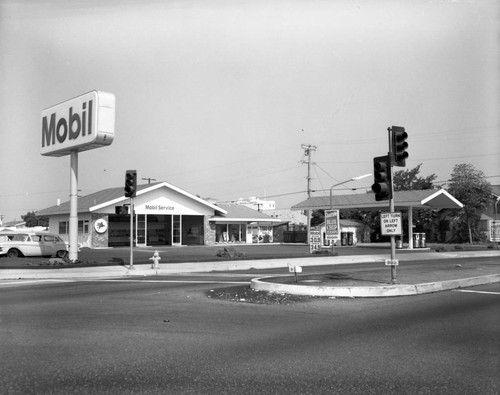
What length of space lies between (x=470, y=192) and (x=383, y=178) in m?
39.7

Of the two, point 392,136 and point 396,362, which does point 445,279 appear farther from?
point 396,362

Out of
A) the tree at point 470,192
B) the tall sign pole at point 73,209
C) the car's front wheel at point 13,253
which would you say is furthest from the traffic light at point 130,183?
the tree at point 470,192

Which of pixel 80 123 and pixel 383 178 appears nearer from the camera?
pixel 383 178

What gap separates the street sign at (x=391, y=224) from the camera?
535 inches

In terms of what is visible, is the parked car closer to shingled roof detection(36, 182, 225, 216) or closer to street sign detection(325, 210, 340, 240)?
shingled roof detection(36, 182, 225, 216)

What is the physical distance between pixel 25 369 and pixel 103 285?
9.98 m

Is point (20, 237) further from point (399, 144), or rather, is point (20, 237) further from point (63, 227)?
point (399, 144)

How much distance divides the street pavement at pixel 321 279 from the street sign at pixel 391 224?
135 centimetres

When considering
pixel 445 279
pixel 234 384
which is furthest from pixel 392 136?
pixel 234 384

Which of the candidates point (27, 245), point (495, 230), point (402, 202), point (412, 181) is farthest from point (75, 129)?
point (412, 181)

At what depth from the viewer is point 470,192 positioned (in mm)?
49125

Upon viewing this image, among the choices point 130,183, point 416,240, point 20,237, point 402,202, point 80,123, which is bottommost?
point 416,240

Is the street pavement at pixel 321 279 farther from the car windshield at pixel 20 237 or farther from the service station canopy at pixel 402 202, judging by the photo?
the service station canopy at pixel 402 202

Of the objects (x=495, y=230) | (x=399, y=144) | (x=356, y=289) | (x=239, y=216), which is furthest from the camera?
(x=239, y=216)
